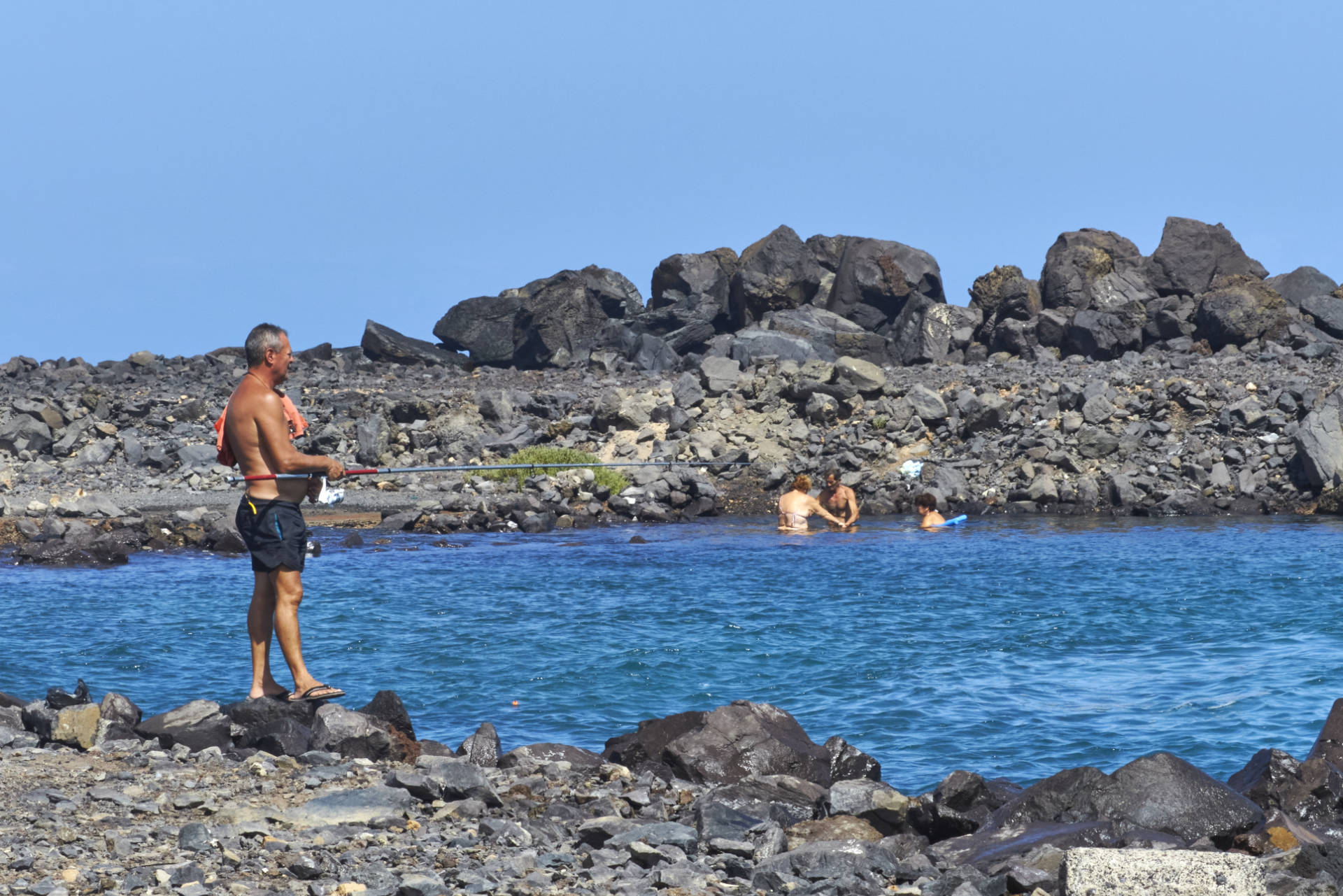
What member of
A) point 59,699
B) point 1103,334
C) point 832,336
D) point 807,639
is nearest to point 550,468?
point 807,639

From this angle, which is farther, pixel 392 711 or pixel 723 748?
pixel 392 711

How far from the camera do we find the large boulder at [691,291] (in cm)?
6022

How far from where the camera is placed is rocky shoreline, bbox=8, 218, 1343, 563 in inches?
1073

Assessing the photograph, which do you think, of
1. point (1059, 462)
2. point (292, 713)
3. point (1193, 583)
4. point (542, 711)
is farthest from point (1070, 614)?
point (1059, 462)

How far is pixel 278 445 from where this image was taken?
336 inches

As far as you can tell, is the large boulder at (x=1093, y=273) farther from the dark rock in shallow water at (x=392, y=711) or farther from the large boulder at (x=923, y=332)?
the dark rock in shallow water at (x=392, y=711)

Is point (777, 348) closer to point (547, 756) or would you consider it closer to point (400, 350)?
point (400, 350)

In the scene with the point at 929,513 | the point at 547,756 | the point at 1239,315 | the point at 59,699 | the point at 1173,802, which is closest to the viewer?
the point at 1173,802

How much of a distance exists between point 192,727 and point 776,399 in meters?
27.4

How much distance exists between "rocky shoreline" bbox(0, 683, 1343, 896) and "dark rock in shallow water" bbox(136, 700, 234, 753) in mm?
18

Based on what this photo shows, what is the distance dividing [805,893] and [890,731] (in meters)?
4.24

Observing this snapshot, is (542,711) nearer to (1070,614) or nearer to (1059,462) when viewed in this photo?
(1070,614)

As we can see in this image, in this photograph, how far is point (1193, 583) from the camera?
16703 millimetres

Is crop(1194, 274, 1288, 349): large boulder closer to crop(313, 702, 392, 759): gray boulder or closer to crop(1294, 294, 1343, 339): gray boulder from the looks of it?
crop(1294, 294, 1343, 339): gray boulder
